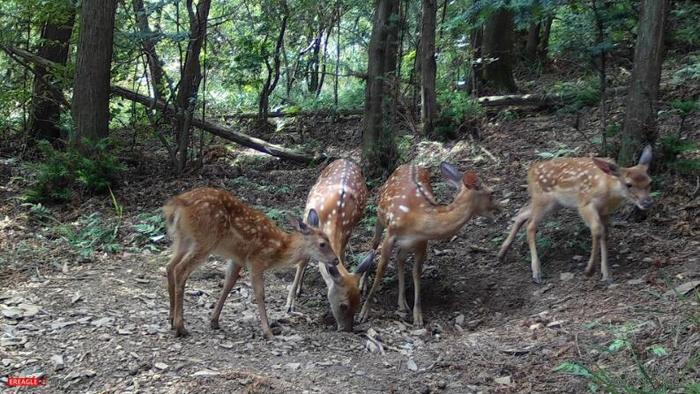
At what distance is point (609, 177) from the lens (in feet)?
23.3

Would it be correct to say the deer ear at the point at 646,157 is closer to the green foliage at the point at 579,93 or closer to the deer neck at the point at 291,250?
the green foliage at the point at 579,93

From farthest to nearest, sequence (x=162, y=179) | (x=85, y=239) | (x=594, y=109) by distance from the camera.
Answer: (x=594, y=109)
(x=162, y=179)
(x=85, y=239)

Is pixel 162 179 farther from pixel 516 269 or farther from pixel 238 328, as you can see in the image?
pixel 516 269

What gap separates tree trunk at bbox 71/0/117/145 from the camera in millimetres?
10359

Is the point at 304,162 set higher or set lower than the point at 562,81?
lower

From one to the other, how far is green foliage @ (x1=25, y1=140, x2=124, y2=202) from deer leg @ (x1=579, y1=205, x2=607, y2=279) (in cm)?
653

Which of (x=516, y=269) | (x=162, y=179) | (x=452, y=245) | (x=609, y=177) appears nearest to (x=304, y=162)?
(x=162, y=179)

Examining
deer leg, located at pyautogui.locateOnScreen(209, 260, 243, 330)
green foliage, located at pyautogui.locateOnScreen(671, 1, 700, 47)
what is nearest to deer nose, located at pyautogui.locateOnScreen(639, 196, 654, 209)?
deer leg, located at pyautogui.locateOnScreen(209, 260, 243, 330)

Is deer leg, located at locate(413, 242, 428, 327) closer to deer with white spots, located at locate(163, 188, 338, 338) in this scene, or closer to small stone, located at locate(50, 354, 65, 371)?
deer with white spots, located at locate(163, 188, 338, 338)

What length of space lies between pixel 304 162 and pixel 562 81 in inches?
231

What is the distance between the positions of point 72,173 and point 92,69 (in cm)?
177

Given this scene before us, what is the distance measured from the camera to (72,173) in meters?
9.73

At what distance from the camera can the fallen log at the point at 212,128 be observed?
11.9 m

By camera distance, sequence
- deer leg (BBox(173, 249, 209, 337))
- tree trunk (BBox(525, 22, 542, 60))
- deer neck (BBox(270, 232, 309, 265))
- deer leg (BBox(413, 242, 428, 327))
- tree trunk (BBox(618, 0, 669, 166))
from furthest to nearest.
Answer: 1. tree trunk (BBox(525, 22, 542, 60))
2. tree trunk (BBox(618, 0, 669, 166))
3. deer leg (BBox(413, 242, 428, 327))
4. deer neck (BBox(270, 232, 309, 265))
5. deer leg (BBox(173, 249, 209, 337))
